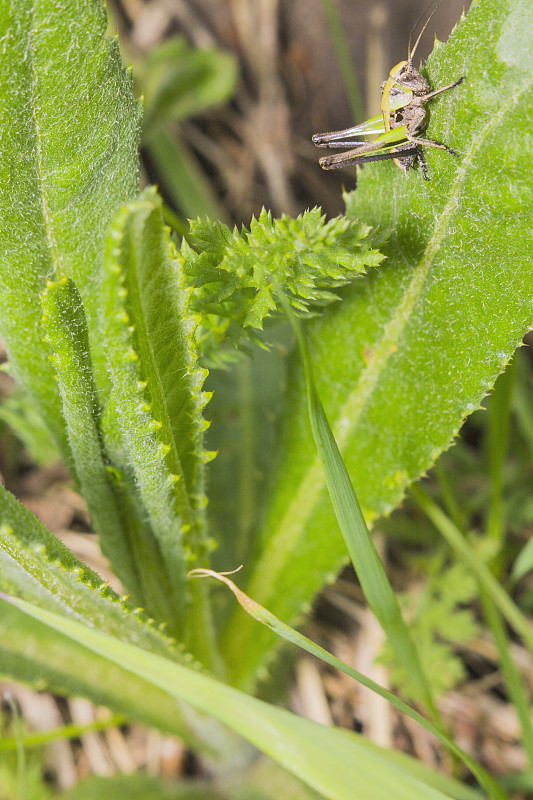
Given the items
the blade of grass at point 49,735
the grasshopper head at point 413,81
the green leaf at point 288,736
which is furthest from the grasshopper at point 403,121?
the blade of grass at point 49,735

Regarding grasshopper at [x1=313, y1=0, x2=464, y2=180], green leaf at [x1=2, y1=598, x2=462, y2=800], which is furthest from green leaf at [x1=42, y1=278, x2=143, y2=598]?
grasshopper at [x1=313, y1=0, x2=464, y2=180]

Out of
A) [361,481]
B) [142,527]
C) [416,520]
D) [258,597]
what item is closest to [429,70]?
[361,481]

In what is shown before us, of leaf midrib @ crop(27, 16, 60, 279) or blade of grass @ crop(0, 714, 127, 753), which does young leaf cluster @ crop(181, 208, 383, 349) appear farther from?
blade of grass @ crop(0, 714, 127, 753)

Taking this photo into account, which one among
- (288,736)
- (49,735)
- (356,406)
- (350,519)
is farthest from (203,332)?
(49,735)

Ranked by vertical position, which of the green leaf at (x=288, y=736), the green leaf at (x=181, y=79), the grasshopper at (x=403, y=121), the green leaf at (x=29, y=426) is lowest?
the green leaf at (x=288, y=736)

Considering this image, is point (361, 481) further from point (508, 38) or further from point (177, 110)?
point (177, 110)

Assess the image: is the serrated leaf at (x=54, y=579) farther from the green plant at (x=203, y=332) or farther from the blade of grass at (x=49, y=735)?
the blade of grass at (x=49, y=735)

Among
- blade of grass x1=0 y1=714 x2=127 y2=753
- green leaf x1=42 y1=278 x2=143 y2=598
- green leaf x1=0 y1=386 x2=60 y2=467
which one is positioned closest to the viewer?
green leaf x1=42 y1=278 x2=143 y2=598
